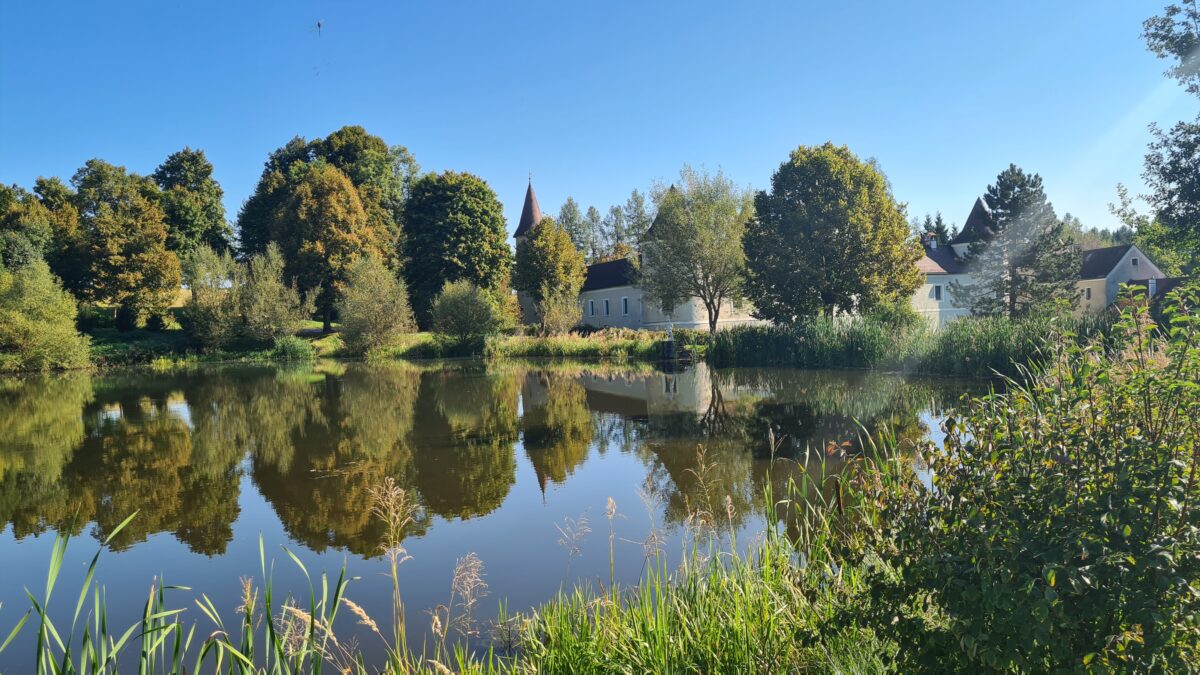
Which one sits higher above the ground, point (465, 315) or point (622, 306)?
point (622, 306)

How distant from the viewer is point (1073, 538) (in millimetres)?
1841

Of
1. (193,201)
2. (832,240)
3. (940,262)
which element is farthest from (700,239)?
(193,201)

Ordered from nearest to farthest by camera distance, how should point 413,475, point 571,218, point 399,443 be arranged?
point 413,475, point 399,443, point 571,218

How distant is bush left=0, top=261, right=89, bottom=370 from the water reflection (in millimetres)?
12671

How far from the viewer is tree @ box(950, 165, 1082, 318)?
28.8 meters

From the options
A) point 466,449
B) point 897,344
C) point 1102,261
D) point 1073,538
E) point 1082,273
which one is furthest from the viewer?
point 1102,261

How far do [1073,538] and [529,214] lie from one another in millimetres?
52879

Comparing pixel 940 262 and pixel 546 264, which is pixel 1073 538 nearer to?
pixel 546 264

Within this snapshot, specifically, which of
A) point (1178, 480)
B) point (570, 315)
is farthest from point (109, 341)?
point (1178, 480)

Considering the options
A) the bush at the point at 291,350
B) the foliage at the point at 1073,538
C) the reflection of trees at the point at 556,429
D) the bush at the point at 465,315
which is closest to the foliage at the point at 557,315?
the bush at the point at 465,315

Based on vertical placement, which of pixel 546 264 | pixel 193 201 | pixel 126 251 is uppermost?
pixel 193 201

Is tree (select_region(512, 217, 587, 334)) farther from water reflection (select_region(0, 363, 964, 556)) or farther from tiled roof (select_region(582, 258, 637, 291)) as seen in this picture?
water reflection (select_region(0, 363, 964, 556))

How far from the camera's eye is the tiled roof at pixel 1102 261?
1592 inches

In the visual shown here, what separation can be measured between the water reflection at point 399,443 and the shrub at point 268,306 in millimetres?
15214
